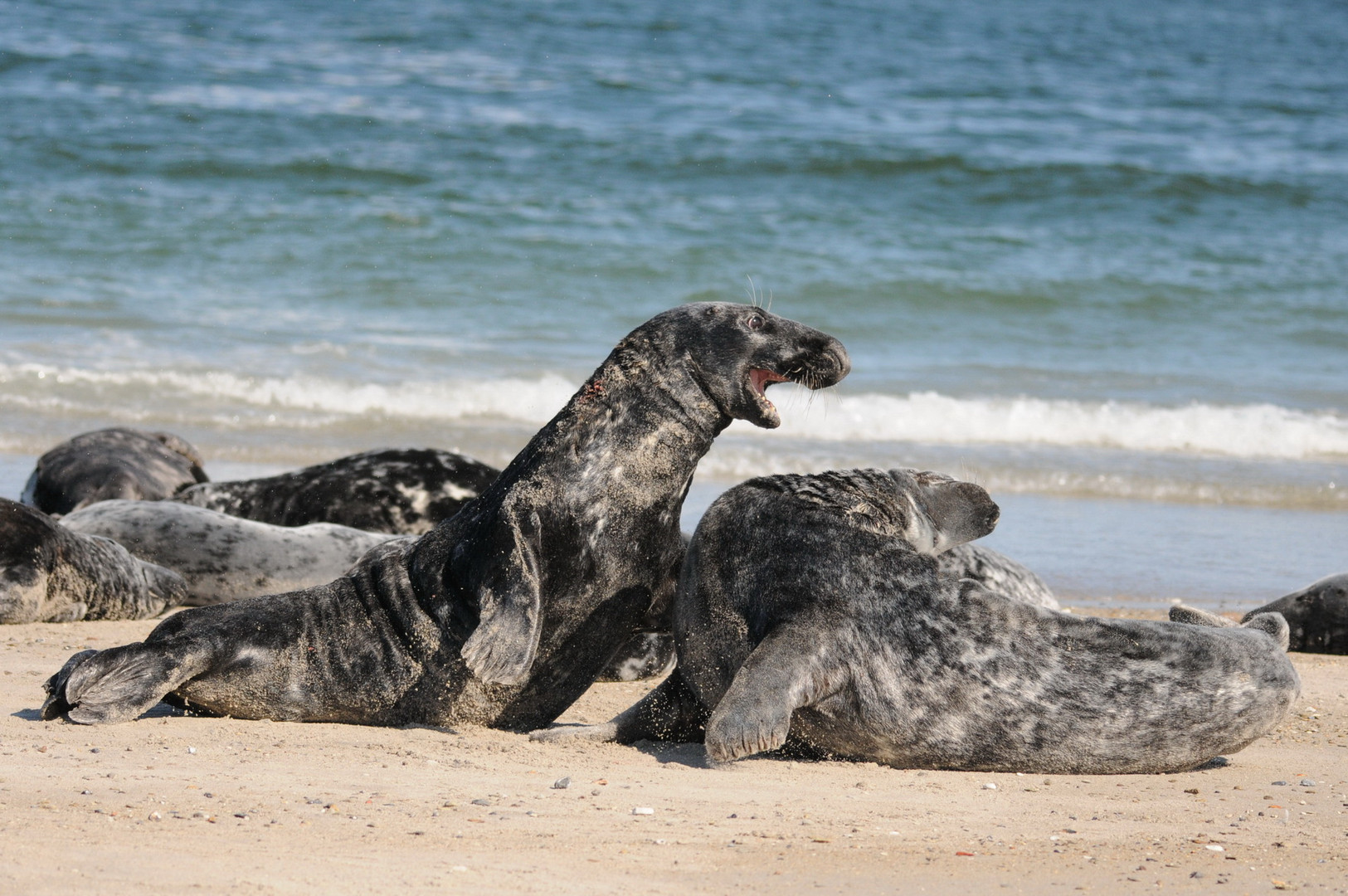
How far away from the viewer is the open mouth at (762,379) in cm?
550

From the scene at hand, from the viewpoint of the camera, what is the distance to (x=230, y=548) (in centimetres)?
775

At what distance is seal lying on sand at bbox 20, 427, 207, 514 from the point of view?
30.1 feet

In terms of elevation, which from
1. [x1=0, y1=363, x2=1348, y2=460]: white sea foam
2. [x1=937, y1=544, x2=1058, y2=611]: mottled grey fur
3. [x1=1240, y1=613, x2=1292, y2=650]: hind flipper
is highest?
[x1=0, y1=363, x2=1348, y2=460]: white sea foam

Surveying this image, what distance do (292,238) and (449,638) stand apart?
14.4m

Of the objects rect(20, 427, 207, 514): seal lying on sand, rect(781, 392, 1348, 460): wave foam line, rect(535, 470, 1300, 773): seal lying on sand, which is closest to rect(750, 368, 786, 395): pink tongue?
rect(535, 470, 1300, 773): seal lying on sand

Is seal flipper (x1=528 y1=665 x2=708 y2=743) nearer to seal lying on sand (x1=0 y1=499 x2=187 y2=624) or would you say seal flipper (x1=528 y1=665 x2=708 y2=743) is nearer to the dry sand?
the dry sand

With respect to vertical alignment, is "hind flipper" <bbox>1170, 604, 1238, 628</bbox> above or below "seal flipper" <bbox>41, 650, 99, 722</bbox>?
above

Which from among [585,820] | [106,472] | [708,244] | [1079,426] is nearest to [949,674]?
[585,820]

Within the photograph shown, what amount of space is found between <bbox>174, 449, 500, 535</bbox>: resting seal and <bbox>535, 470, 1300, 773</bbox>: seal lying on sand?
3.85m

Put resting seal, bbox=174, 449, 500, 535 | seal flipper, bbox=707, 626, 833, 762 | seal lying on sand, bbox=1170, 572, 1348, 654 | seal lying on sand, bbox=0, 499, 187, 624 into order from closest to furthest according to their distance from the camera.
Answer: seal flipper, bbox=707, 626, 833, 762, seal lying on sand, bbox=0, 499, 187, 624, seal lying on sand, bbox=1170, 572, 1348, 654, resting seal, bbox=174, 449, 500, 535

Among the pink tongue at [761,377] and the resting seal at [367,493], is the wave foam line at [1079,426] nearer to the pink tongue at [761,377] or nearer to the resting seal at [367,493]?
the resting seal at [367,493]

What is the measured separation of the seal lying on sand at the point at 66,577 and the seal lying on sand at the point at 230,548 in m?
0.20

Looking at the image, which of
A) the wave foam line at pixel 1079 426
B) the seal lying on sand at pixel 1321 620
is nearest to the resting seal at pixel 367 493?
the seal lying on sand at pixel 1321 620

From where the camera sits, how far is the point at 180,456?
32.9 ft
